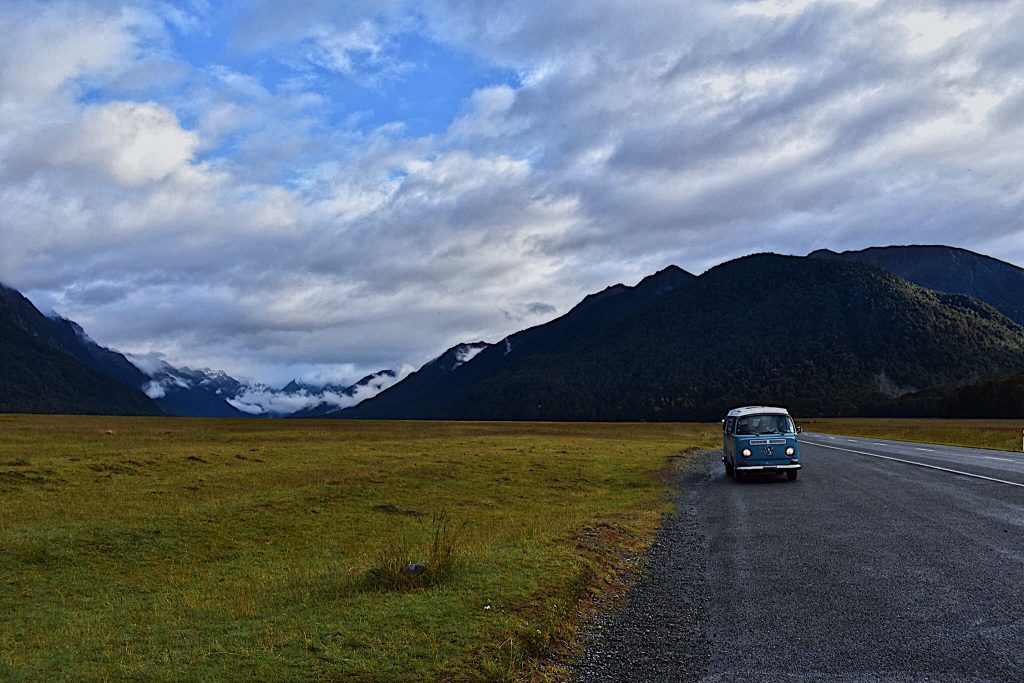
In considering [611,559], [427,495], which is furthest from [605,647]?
[427,495]

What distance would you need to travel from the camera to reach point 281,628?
977cm

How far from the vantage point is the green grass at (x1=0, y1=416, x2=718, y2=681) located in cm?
861

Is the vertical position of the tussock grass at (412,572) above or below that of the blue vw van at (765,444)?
below

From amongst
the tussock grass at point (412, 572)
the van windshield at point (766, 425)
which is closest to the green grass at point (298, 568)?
the tussock grass at point (412, 572)

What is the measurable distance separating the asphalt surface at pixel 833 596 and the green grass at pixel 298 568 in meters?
1.25

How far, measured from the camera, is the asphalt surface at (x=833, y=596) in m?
8.30

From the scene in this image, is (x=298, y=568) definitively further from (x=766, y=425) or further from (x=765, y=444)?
(x=766, y=425)

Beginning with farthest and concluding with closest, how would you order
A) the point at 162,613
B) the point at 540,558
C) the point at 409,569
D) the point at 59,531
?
the point at 59,531
the point at 540,558
the point at 409,569
the point at 162,613

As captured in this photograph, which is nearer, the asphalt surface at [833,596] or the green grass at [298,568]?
the asphalt surface at [833,596]

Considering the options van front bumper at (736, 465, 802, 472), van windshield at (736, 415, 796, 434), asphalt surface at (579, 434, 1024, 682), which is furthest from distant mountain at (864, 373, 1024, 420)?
asphalt surface at (579, 434, 1024, 682)

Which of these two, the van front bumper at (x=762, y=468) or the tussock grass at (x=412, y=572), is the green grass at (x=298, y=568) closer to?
the tussock grass at (x=412, y=572)

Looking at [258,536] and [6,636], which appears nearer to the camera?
[6,636]

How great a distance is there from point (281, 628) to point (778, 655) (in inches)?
245

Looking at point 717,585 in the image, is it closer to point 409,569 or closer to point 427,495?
point 409,569
